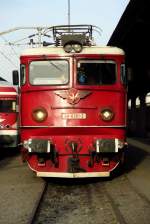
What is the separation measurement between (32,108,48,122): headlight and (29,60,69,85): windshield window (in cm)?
63

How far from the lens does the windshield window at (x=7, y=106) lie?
1948cm

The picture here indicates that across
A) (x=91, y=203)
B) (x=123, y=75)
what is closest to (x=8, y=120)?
(x=123, y=75)

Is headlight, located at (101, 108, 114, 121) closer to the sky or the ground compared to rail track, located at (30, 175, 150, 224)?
closer to the sky

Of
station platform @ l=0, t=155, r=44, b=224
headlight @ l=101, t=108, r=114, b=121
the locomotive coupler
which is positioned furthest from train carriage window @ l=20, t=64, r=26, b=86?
station platform @ l=0, t=155, r=44, b=224

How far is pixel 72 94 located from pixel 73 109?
33 centimetres

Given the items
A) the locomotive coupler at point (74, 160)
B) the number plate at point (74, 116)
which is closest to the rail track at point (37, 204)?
the locomotive coupler at point (74, 160)

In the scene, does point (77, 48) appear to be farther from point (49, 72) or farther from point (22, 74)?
point (22, 74)

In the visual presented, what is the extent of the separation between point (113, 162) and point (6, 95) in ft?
29.6

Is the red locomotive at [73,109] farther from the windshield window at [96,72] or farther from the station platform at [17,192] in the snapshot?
the station platform at [17,192]

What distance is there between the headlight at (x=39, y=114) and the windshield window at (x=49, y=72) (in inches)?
24.8

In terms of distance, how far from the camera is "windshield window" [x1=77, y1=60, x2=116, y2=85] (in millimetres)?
11484

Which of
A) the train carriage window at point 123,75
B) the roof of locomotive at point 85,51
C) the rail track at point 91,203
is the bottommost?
the rail track at point 91,203

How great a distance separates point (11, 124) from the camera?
19359 millimetres

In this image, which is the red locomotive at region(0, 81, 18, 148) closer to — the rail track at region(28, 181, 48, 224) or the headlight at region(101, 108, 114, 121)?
the rail track at region(28, 181, 48, 224)
